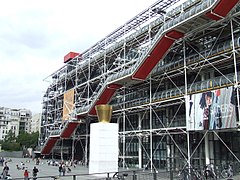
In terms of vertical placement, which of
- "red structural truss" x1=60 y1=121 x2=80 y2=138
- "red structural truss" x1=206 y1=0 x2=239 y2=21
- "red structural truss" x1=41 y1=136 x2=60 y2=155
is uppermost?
"red structural truss" x1=206 y1=0 x2=239 y2=21

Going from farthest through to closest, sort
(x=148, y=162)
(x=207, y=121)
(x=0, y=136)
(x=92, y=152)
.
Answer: (x=0, y=136)
(x=148, y=162)
(x=92, y=152)
(x=207, y=121)

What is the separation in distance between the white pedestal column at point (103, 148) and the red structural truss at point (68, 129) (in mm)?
14093

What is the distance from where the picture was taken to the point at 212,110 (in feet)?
54.7

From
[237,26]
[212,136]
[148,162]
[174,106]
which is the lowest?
[148,162]

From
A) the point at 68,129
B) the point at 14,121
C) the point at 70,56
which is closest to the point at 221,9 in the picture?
the point at 68,129

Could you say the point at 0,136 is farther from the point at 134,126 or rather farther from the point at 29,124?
the point at 134,126

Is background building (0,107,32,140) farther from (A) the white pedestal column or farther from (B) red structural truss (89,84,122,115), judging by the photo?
(A) the white pedestal column

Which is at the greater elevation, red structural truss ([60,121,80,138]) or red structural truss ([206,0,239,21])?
red structural truss ([206,0,239,21])

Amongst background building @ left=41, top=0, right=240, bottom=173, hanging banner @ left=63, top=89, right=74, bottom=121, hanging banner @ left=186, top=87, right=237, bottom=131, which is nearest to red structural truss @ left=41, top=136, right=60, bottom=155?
hanging banner @ left=63, top=89, right=74, bottom=121

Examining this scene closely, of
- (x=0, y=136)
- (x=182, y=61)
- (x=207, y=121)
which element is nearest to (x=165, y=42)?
(x=182, y=61)

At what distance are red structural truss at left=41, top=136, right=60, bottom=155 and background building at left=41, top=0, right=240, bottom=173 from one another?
546 centimetres

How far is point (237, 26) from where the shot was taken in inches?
689

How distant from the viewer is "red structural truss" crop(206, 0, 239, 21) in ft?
51.0

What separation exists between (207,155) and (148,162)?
6666 mm
